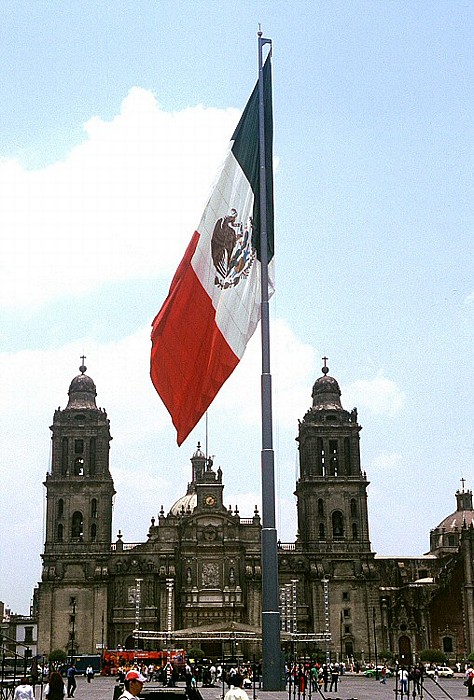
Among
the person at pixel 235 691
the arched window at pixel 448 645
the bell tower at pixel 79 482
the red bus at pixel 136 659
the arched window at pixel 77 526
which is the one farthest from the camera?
the arched window at pixel 448 645

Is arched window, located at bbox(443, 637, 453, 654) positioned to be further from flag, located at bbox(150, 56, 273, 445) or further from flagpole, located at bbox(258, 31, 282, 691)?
flag, located at bbox(150, 56, 273, 445)

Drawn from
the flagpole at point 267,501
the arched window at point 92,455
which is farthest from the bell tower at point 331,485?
the flagpole at point 267,501

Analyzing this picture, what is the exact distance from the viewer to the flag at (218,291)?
17.8 meters

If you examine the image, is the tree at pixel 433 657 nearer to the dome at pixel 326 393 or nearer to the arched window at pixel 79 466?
the dome at pixel 326 393

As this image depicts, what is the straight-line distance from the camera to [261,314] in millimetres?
18016

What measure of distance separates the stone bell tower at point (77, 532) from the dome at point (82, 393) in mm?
135

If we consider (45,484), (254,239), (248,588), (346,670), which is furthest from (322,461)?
(254,239)

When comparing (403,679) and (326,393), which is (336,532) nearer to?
(326,393)

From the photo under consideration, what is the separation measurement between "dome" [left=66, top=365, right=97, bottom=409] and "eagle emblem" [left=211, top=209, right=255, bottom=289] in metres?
67.2

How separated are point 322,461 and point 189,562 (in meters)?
14.0

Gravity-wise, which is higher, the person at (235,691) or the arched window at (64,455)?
the arched window at (64,455)

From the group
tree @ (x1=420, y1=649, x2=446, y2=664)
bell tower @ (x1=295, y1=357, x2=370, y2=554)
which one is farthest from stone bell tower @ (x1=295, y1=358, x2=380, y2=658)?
tree @ (x1=420, y1=649, x2=446, y2=664)

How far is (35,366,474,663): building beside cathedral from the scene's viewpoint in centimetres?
7919

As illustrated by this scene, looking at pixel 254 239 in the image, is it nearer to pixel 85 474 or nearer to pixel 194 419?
pixel 194 419
